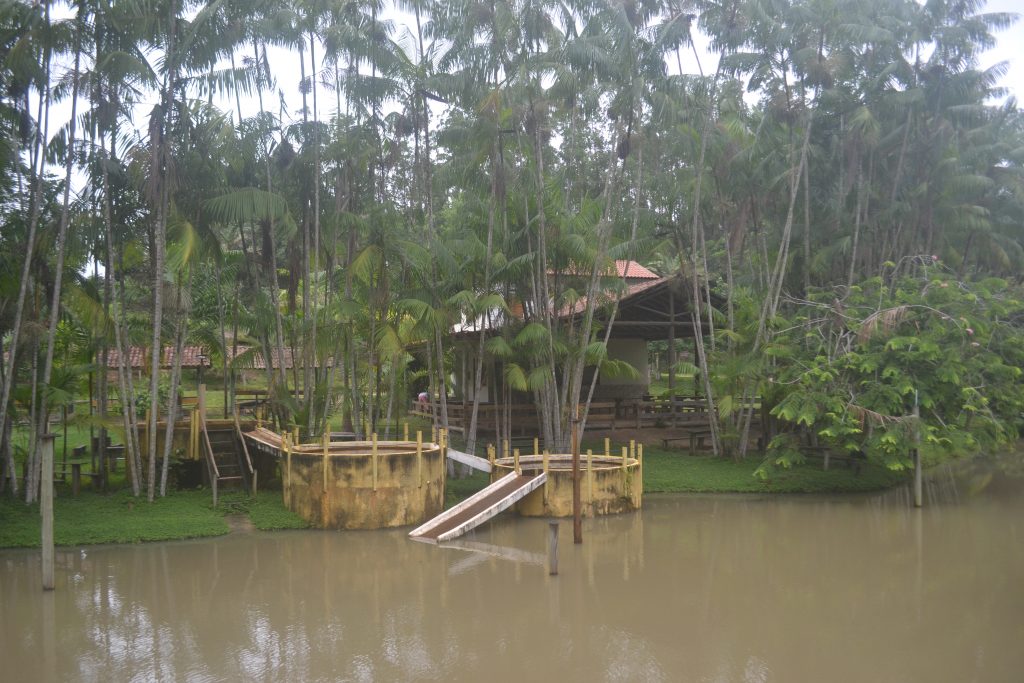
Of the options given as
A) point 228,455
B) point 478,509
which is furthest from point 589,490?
point 228,455

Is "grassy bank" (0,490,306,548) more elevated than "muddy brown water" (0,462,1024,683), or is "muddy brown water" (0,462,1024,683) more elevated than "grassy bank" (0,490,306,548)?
"grassy bank" (0,490,306,548)

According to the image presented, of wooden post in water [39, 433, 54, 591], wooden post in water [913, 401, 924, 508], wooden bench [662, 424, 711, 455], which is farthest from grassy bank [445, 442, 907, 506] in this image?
wooden post in water [39, 433, 54, 591]

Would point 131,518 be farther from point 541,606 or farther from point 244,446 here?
point 541,606

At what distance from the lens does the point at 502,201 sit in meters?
18.6

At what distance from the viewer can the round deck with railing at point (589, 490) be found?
16.3 meters

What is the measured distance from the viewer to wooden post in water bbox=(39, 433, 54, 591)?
36.3 ft

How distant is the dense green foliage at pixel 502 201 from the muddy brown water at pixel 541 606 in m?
3.24

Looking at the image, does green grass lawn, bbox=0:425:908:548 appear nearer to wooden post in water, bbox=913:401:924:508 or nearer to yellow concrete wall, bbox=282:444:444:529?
yellow concrete wall, bbox=282:444:444:529

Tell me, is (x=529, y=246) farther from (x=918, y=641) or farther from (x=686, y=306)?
(x=918, y=641)

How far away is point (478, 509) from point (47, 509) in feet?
21.7

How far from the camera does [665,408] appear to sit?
24906 mm

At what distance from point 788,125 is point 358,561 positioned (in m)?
14.5

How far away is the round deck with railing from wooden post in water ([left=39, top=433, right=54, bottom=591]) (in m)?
7.99

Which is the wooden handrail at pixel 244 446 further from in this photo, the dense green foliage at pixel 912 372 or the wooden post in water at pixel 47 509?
the dense green foliage at pixel 912 372
